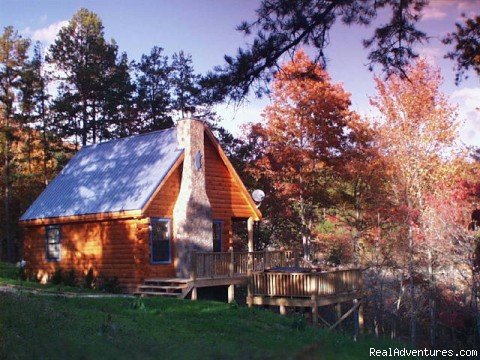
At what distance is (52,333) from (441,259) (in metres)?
19.1

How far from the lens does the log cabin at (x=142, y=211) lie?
2148cm

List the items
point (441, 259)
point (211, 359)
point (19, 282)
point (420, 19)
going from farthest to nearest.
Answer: point (441, 259)
point (19, 282)
point (420, 19)
point (211, 359)

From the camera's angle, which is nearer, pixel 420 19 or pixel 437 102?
pixel 420 19

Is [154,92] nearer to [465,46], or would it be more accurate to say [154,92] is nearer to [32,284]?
[32,284]

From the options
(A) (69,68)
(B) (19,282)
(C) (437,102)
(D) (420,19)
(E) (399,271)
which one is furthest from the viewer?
(A) (69,68)

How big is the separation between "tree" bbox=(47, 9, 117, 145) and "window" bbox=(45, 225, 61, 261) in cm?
1463

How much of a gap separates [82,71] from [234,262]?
21.0 metres

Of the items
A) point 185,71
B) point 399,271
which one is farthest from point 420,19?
point 185,71

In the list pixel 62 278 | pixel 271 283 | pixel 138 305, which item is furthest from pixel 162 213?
pixel 138 305

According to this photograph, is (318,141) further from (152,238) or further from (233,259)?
(152,238)

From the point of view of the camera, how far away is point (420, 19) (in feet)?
32.8

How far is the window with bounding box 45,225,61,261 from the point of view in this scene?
2438 cm

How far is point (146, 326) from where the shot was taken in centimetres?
1247

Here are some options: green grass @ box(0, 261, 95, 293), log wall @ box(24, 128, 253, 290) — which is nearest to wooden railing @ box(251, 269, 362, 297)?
log wall @ box(24, 128, 253, 290)
